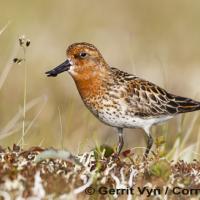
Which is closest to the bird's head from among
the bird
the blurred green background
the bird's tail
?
the bird

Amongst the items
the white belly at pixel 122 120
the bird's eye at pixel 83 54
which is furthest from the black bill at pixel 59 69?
the white belly at pixel 122 120

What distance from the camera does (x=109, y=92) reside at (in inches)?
311

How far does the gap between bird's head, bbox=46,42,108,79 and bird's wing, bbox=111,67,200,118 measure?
1.20ft

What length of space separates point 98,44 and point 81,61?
6978mm

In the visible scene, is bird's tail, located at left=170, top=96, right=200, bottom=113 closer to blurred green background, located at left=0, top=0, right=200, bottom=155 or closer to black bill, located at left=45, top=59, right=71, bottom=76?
black bill, located at left=45, top=59, right=71, bottom=76

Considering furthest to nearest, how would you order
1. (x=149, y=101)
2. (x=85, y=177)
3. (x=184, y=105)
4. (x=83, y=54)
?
(x=184, y=105), (x=149, y=101), (x=83, y=54), (x=85, y=177)

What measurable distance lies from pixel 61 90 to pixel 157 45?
8.73ft

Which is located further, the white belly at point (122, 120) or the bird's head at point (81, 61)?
the bird's head at point (81, 61)

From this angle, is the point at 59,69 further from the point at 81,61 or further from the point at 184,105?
the point at 184,105

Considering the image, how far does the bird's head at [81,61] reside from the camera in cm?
783

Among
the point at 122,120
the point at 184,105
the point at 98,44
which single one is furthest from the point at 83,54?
the point at 98,44

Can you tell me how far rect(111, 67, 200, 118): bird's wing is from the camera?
26.3 ft

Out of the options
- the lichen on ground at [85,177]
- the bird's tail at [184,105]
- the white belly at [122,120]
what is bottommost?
the lichen on ground at [85,177]

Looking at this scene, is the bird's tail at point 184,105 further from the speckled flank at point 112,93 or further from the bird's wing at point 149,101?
the speckled flank at point 112,93
